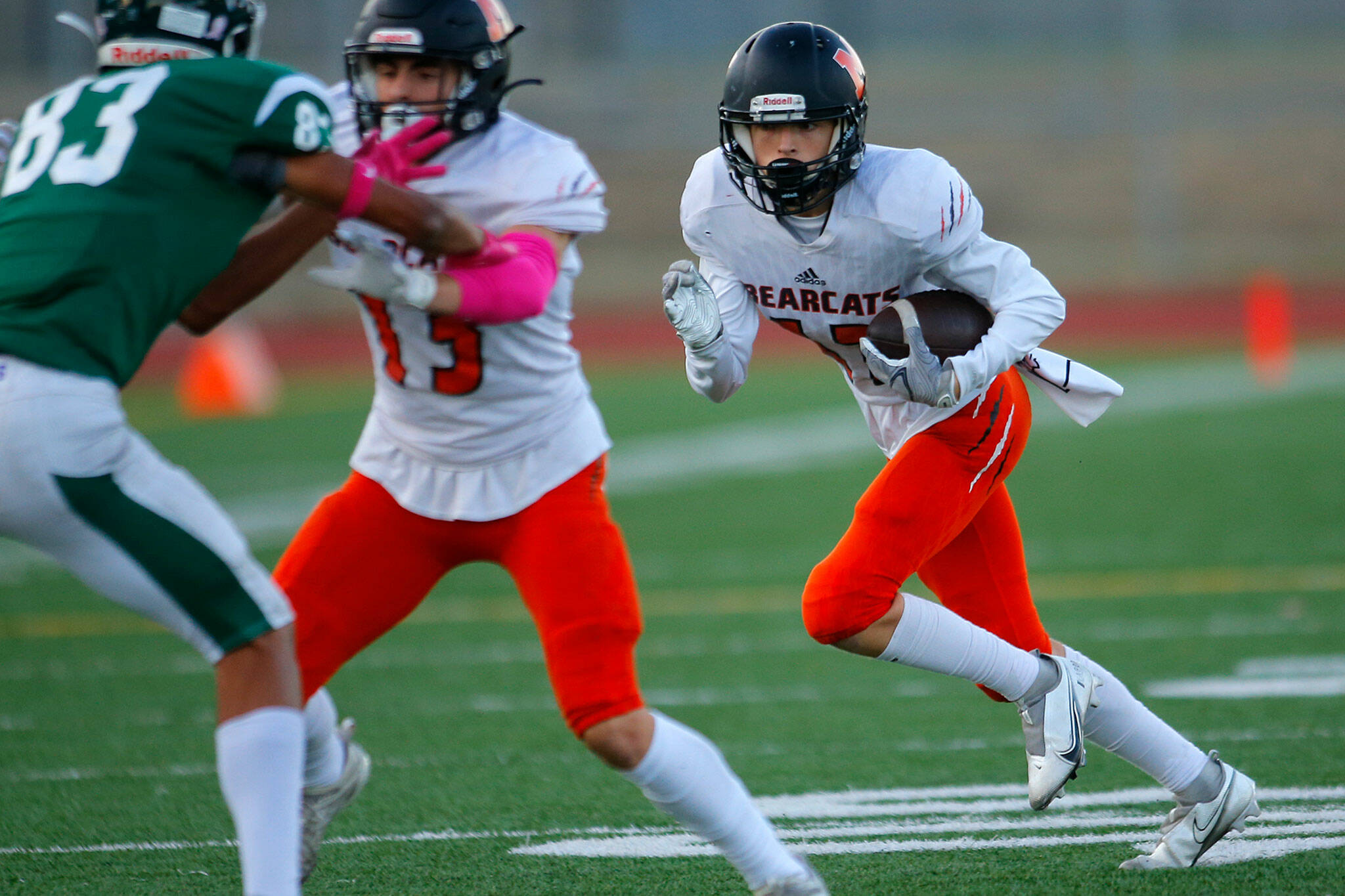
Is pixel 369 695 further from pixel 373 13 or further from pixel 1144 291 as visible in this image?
pixel 1144 291

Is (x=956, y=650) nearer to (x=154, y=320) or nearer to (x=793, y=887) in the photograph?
(x=793, y=887)

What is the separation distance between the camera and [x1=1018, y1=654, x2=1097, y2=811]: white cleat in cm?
345

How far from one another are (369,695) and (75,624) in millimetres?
2125

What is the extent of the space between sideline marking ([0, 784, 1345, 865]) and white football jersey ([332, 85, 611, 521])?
3.19ft

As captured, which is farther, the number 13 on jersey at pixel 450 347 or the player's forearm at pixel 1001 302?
the player's forearm at pixel 1001 302

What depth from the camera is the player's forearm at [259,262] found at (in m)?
2.97

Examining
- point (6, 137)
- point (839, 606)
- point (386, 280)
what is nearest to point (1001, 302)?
point (839, 606)

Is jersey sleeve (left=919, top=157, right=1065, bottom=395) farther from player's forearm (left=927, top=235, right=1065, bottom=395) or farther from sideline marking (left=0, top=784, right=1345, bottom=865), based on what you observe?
sideline marking (left=0, top=784, right=1345, bottom=865)

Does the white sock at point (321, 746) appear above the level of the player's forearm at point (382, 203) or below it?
below

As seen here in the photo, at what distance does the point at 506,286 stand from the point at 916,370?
97 cm

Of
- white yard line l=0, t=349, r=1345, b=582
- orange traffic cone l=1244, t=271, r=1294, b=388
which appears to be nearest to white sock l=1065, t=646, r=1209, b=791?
white yard line l=0, t=349, r=1345, b=582

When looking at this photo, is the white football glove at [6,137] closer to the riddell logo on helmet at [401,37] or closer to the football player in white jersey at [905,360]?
the riddell logo on helmet at [401,37]

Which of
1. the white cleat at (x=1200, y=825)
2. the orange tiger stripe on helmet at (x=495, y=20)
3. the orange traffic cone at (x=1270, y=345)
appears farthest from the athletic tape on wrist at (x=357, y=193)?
the orange traffic cone at (x=1270, y=345)

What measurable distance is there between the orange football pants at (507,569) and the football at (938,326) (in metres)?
0.68
